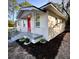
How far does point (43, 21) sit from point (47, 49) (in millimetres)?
325

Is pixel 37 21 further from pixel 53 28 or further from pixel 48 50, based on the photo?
pixel 48 50

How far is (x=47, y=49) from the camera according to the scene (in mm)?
1823

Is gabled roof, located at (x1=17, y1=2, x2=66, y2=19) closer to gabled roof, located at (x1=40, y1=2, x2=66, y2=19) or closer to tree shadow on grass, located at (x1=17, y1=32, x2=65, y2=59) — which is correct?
gabled roof, located at (x1=40, y1=2, x2=66, y2=19)

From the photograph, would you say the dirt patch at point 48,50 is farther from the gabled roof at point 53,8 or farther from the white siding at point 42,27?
the gabled roof at point 53,8

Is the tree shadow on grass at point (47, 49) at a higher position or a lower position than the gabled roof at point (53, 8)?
lower

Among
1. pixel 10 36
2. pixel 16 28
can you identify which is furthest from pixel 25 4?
pixel 10 36

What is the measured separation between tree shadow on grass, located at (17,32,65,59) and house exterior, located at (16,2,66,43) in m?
0.06

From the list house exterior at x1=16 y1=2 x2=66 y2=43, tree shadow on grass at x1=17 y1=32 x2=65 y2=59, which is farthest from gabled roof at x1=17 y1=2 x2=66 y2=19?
tree shadow on grass at x1=17 y1=32 x2=65 y2=59

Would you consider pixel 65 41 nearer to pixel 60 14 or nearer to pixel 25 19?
pixel 60 14

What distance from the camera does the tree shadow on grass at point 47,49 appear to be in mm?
1815

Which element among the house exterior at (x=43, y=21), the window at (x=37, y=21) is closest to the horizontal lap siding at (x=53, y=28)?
the house exterior at (x=43, y=21)

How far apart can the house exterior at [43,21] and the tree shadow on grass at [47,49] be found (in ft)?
0.19
